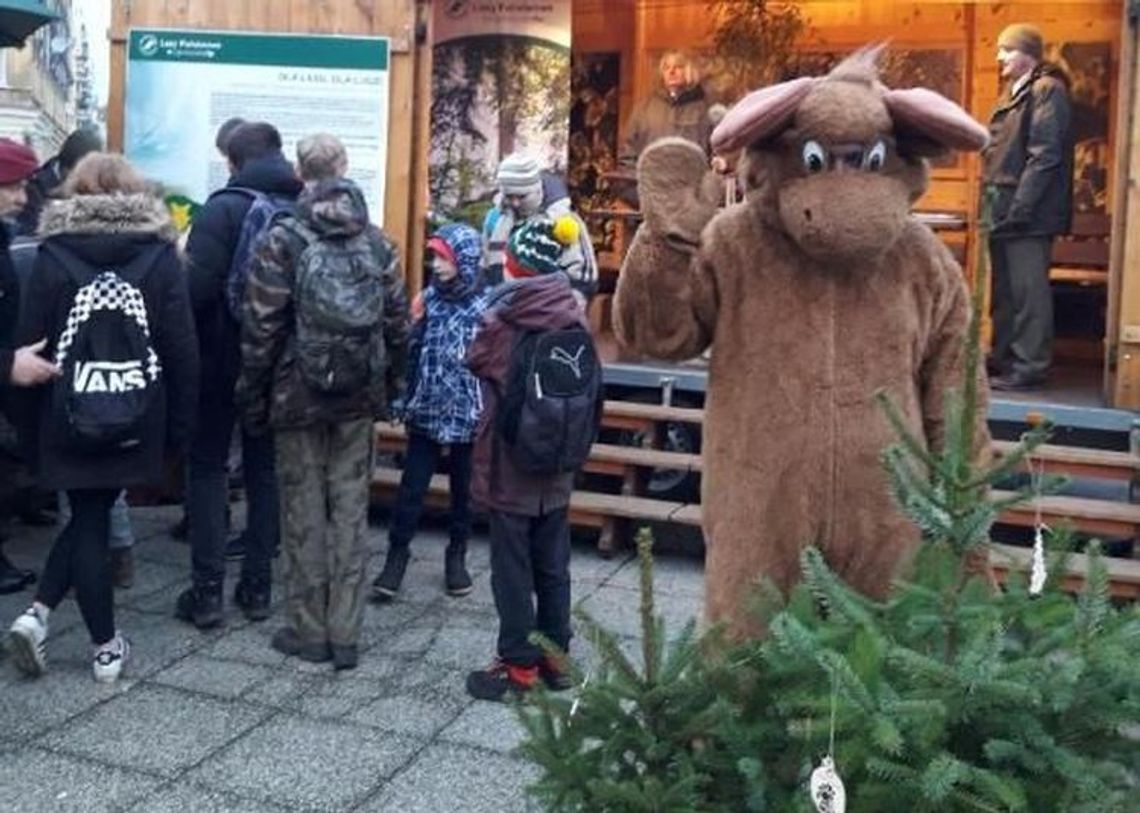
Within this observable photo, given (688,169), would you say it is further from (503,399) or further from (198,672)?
(198,672)

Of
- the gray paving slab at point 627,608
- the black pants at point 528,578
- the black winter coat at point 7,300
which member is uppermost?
the black winter coat at point 7,300

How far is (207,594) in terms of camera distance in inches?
227

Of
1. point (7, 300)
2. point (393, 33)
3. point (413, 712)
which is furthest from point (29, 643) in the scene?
point (393, 33)

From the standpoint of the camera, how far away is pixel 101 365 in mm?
4832

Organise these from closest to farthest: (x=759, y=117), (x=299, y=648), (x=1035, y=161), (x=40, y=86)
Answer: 1. (x=759, y=117)
2. (x=299, y=648)
3. (x=1035, y=161)
4. (x=40, y=86)

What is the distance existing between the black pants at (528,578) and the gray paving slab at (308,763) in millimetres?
561

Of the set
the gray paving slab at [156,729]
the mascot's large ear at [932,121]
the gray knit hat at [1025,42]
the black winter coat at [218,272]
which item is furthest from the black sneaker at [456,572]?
the gray knit hat at [1025,42]

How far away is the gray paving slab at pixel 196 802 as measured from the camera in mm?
4102

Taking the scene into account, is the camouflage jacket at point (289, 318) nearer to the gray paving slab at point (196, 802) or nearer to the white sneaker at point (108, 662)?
the white sneaker at point (108, 662)

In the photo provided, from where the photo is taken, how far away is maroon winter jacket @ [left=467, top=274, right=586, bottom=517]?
15.9 feet

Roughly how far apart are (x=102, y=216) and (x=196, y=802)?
2.07 metres

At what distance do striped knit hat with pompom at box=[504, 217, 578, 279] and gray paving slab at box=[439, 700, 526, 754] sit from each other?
1.51 meters

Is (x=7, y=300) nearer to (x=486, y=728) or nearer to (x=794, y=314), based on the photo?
(x=486, y=728)

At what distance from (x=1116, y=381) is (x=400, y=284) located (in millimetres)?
3613
